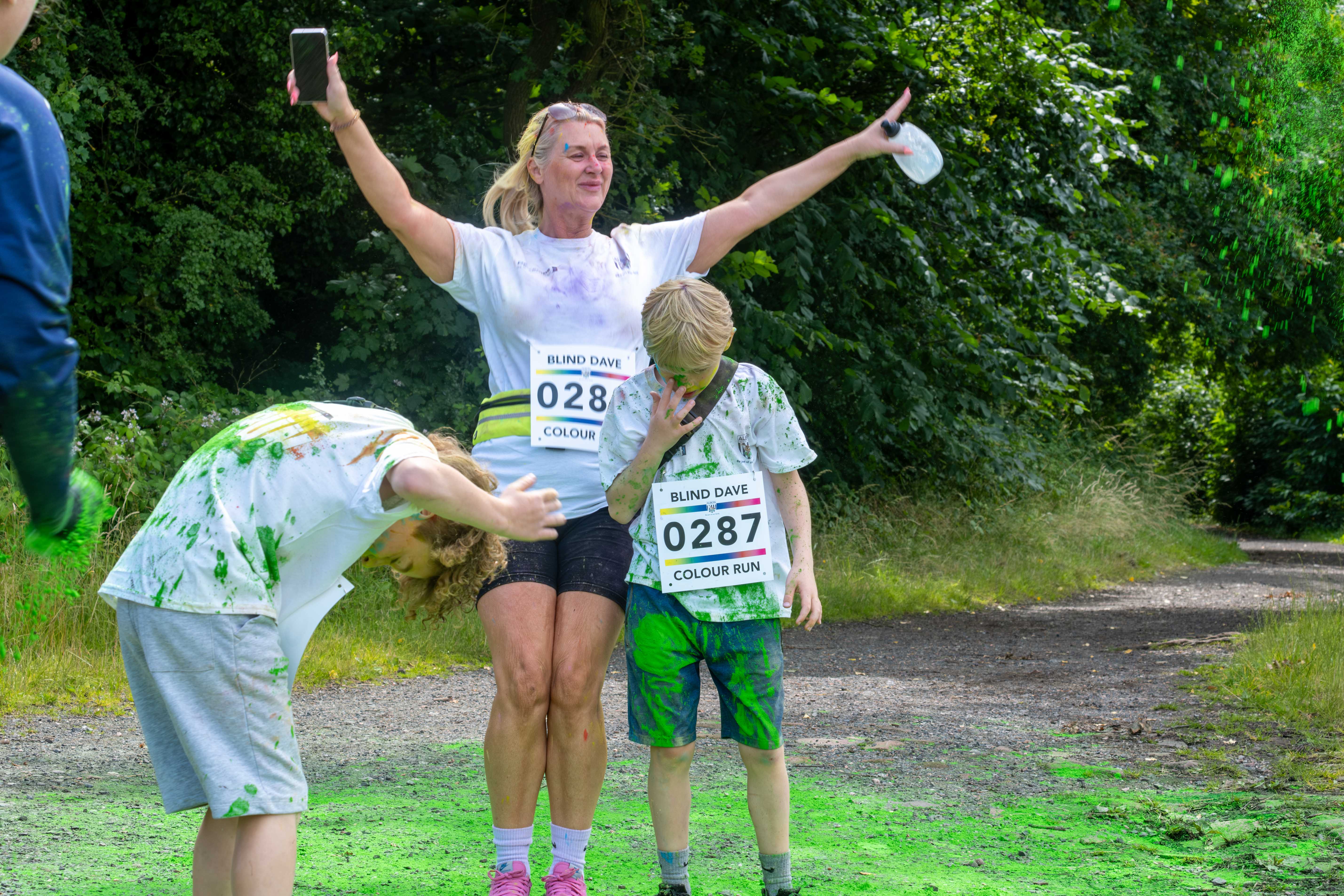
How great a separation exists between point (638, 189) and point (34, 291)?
370 inches

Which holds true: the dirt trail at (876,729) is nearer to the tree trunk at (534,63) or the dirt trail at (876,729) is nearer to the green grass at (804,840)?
the green grass at (804,840)

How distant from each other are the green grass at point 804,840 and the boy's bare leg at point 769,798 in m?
0.30

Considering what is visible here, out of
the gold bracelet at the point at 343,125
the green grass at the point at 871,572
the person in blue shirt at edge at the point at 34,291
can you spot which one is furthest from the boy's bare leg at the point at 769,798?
the green grass at the point at 871,572

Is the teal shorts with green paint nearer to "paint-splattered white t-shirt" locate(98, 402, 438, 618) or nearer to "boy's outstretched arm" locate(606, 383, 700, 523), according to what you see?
"boy's outstretched arm" locate(606, 383, 700, 523)

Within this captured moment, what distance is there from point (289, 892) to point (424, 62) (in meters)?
10.9

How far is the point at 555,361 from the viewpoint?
3.34 m

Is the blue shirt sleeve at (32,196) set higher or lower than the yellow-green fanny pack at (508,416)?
higher

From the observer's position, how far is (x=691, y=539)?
127 inches

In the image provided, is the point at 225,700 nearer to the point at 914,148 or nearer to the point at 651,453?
the point at 651,453

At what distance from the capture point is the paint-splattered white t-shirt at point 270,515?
2.42 meters

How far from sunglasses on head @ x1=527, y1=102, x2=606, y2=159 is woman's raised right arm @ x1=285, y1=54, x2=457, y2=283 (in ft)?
1.17

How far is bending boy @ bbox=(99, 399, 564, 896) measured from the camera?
2400mm

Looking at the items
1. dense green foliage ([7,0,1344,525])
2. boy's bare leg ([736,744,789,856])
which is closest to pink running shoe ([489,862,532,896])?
boy's bare leg ([736,744,789,856])

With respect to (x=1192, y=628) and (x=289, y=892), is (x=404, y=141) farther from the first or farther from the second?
(x=289, y=892)
